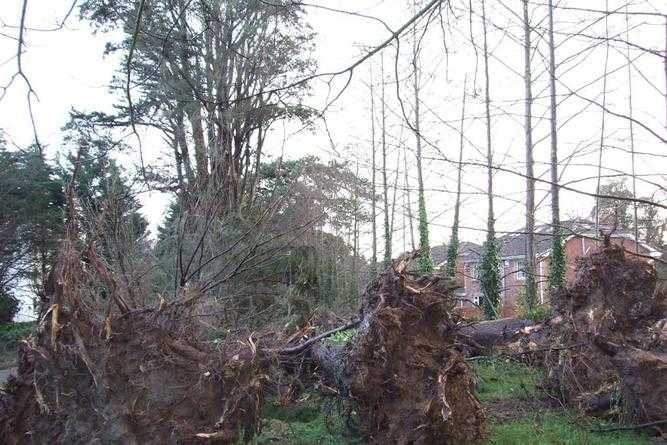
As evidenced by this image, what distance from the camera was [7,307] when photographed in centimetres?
2447

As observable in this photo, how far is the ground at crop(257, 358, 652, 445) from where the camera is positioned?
6.27 meters

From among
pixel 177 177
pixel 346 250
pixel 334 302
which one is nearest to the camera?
pixel 177 177

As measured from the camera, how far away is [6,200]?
75.9 ft

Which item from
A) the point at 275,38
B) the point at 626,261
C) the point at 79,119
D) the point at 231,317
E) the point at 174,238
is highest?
the point at 275,38

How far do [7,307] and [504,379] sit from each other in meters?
22.2

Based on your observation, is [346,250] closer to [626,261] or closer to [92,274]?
[626,261]

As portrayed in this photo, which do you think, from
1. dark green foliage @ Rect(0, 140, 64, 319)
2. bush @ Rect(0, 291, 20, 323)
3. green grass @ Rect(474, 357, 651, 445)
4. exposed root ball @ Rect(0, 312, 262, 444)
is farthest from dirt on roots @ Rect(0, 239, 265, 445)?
bush @ Rect(0, 291, 20, 323)

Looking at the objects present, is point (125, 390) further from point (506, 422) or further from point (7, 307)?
point (7, 307)

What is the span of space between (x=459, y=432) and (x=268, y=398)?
7.00ft

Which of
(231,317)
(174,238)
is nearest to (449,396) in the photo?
(231,317)

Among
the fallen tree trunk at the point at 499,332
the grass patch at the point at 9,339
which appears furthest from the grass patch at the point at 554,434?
the grass patch at the point at 9,339

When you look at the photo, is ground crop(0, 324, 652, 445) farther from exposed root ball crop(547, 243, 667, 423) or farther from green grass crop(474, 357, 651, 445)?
exposed root ball crop(547, 243, 667, 423)

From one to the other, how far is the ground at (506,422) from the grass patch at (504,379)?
0.05 feet

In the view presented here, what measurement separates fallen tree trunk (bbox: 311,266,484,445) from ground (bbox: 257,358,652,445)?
52 cm
